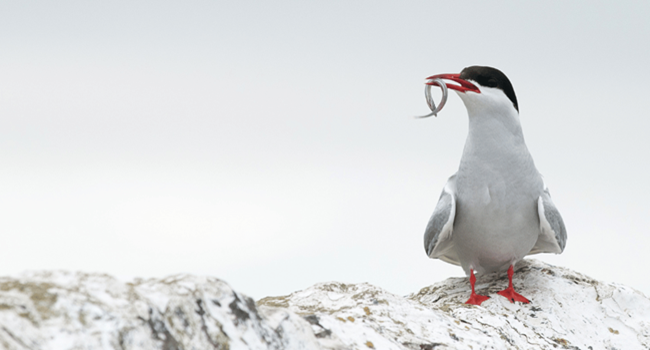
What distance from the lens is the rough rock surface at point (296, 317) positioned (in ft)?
9.18

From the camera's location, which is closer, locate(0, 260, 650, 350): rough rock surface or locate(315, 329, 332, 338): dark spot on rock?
locate(0, 260, 650, 350): rough rock surface

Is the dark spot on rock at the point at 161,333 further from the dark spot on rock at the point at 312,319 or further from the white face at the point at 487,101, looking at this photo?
the white face at the point at 487,101

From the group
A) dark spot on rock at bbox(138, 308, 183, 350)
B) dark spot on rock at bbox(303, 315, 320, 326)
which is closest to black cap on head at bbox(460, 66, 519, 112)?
dark spot on rock at bbox(303, 315, 320, 326)

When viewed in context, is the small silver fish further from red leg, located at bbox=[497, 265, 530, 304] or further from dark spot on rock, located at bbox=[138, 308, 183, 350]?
dark spot on rock, located at bbox=[138, 308, 183, 350]

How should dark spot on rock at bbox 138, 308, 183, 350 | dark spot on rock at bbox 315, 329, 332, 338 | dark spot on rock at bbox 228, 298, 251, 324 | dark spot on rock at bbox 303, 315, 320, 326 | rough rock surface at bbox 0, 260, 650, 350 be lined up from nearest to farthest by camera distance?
rough rock surface at bbox 0, 260, 650, 350
dark spot on rock at bbox 138, 308, 183, 350
dark spot on rock at bbox 228, 298, 251, 324
dark spot on rock at bbox 315, 329, 332, 338
dark spot on rock at bbox 303, 315, 320, 326

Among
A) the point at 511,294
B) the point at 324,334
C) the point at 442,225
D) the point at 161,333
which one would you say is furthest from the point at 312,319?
the point at 511,294

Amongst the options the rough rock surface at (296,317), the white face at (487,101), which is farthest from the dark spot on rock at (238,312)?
the white face at (487,101)

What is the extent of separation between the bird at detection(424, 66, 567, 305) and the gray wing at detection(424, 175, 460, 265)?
0.04 ft

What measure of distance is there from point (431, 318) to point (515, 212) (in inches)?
93.6

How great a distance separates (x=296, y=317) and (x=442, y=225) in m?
3.58

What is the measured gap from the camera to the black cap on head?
670cm

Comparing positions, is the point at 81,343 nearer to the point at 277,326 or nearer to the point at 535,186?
the point at 277,326

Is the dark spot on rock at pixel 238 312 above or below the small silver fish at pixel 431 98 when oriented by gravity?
below

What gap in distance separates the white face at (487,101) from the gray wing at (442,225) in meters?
0.97
